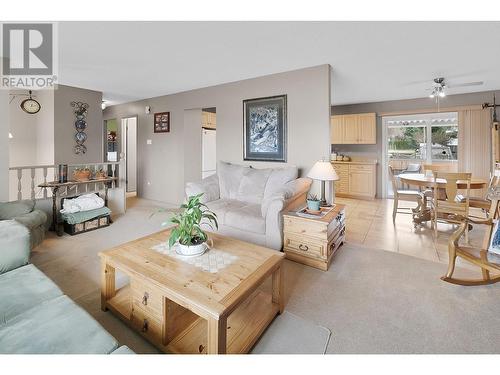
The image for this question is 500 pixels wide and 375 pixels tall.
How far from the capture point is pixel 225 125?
4.35 metres

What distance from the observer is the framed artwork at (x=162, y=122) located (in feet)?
17.5

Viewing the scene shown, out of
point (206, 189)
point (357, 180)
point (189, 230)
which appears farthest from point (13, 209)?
point (357, 180)

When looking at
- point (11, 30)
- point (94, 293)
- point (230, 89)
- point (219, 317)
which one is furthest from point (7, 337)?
point (230, 89)

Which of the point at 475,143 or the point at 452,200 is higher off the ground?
the point at 475,143

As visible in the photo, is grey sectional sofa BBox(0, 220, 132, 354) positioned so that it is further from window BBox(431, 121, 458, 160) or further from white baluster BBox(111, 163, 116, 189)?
window BBox(431, 121, 458, 160)

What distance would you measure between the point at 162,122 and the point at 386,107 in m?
5.15

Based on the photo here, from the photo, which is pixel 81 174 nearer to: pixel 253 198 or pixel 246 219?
pixel 253 198

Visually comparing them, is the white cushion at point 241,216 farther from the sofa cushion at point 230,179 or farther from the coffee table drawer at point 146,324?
the coffee table drawer at point 146,324

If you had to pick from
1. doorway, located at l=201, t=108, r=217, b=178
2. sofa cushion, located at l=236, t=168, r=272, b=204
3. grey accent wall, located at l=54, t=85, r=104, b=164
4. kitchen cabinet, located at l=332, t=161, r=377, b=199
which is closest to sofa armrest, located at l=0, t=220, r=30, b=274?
sofa cushion, located at l=236, t=168, r=272, b=204

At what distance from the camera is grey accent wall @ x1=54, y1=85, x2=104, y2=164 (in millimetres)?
4582

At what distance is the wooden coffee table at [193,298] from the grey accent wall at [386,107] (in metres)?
5.51

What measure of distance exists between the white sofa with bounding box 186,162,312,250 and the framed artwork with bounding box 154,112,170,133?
219cm

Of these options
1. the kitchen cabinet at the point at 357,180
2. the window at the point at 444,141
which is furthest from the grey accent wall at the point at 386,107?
the window at the point at 444,141
